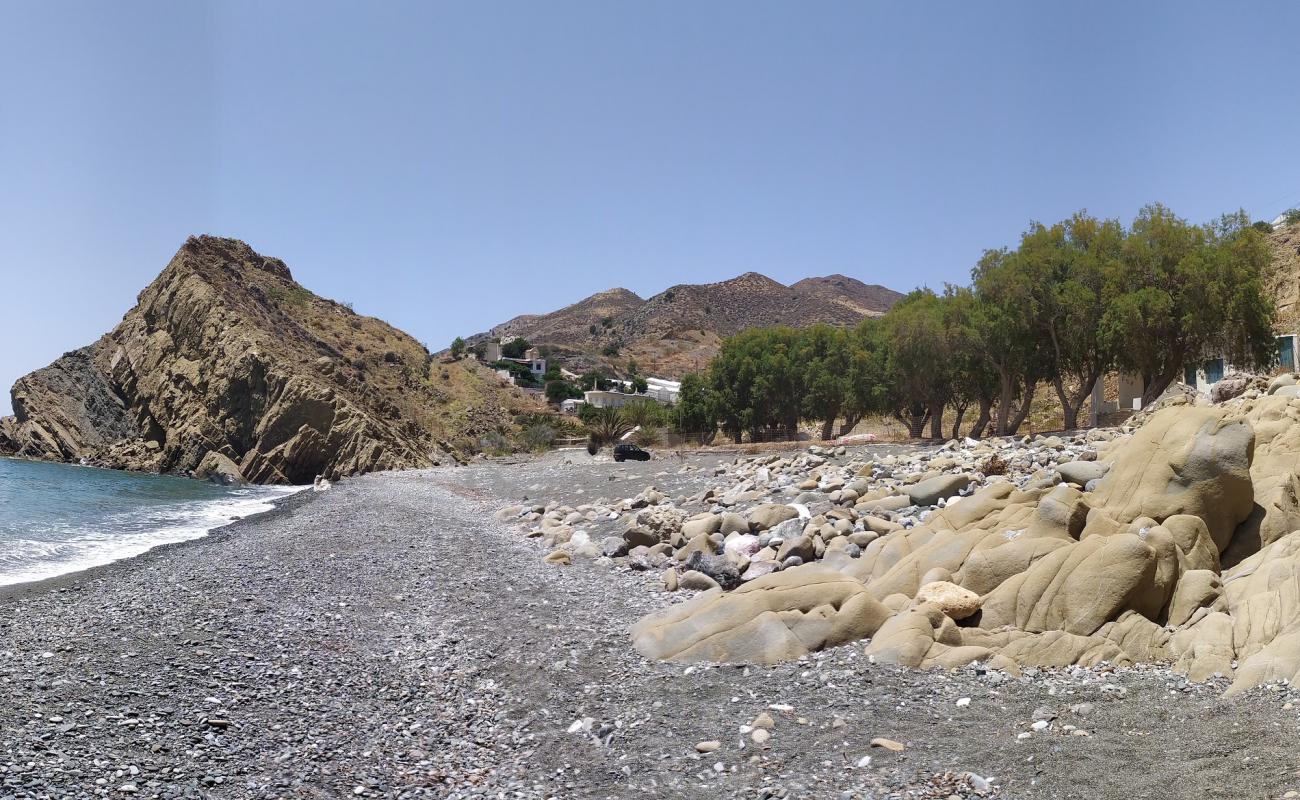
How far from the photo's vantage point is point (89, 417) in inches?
2785

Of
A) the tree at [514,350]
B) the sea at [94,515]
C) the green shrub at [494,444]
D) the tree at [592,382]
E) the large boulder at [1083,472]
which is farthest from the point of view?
the tree at [514,350]

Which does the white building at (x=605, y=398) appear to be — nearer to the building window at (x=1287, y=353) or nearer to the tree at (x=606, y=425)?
the tree at (x=606, y=425)

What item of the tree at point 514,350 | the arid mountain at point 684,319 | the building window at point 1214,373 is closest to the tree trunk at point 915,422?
the building window at point 1214,373

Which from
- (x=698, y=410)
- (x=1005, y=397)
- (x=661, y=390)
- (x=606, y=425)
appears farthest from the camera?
(x=661, y=390)

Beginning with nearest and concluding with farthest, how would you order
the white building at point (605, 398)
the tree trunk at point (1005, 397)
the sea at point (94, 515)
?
the sea at point (94, 515) → the tree trunk at point (1005, 397) → the white building at point (605, 398)

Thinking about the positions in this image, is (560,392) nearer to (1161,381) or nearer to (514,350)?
(514,350)

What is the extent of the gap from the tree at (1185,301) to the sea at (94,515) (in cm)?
3158

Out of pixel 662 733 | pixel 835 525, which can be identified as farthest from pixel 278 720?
pixel 835 525

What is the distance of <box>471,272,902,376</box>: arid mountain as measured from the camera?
145 m

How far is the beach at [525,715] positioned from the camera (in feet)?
22.3

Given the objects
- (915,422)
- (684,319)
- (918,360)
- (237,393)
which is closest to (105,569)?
(918,360)

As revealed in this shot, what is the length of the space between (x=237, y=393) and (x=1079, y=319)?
54.1 m

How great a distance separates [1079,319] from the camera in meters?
32.7

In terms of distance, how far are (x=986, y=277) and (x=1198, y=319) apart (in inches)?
309
